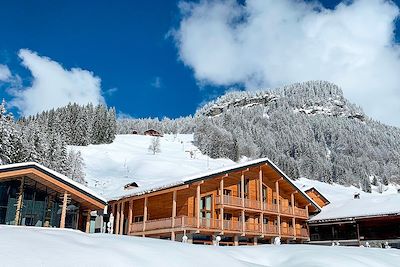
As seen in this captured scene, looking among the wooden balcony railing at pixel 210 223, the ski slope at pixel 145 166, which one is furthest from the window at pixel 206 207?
the ski slope at pixel 145 166

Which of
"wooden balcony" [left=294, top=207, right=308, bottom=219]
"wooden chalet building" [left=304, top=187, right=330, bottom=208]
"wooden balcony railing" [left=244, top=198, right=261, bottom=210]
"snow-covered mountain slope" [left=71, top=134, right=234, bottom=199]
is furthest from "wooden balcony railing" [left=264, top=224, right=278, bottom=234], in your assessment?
"snow-covered mountain slope" [left=71, top=134, right=234, bottom=199]

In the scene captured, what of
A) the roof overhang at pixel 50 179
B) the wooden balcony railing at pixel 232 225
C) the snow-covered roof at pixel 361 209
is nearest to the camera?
the roof overhang at pixel 50 179

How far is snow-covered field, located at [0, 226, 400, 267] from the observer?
7.20 metres

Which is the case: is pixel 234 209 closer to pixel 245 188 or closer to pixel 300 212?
pixel 245 188

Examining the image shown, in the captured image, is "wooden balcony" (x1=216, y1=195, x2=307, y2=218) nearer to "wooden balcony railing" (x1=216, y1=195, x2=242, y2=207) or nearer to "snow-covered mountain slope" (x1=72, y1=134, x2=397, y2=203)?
"wooden balcony railing" (x1=216, y1=195, x2=242, y2=207)

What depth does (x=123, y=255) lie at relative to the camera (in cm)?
819

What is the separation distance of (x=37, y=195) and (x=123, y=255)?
645 inches

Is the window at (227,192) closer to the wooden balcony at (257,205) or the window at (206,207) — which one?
the wooden balcony at (257,205)

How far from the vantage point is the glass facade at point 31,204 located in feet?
71.3

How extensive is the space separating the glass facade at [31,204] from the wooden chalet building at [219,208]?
5912 millimetres

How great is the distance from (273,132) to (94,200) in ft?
461

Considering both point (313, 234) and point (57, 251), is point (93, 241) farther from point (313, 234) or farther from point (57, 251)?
point (313, 234)

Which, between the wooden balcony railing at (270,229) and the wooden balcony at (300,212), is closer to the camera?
the wooden balcony railing at (270,229)

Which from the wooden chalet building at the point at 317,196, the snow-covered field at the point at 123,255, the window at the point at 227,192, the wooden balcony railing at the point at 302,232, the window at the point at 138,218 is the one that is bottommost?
the snow-covered field at the point at 123,255
